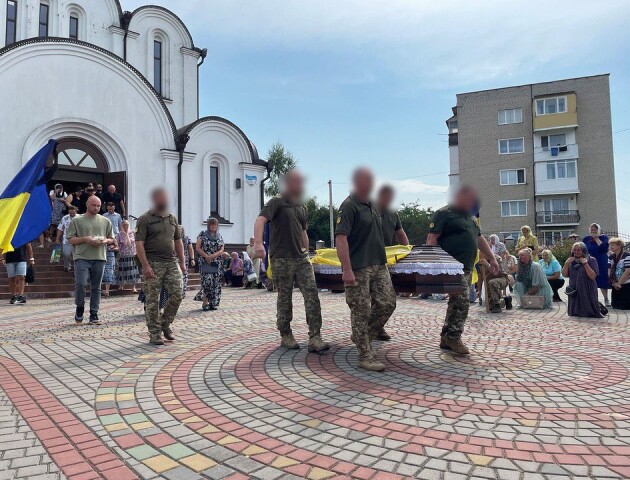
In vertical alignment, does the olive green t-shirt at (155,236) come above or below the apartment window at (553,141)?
below

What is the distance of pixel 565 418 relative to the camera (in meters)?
3.26

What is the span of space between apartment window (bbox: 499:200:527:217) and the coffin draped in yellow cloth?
43098mm

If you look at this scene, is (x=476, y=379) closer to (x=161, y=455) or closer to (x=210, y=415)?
(x=210, y=415)

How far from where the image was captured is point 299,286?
5.45 metres

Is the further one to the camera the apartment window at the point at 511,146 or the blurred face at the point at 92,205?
the apartment window at the point at 511,146

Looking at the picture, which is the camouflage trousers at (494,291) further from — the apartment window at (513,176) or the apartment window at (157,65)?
the apartment window at (513,176)

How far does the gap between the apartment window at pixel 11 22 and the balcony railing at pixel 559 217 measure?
42.5 metres

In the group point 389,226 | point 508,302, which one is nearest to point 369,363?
point 389,226

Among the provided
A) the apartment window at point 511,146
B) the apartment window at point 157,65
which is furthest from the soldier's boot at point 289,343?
the apartment window at point 511,146

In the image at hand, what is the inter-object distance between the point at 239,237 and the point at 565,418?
18.4 m

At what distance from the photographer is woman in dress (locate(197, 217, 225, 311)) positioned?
30.3ft

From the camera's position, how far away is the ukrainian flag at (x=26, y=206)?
646 centimetres

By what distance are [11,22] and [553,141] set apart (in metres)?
43.3

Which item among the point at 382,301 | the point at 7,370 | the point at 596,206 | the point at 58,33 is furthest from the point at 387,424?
the point at 596,206
